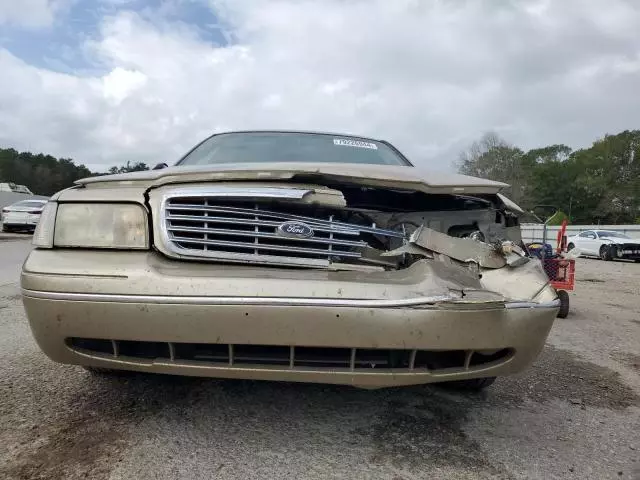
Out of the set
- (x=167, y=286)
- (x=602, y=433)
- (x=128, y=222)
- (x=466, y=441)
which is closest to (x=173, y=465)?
(x=167, y=286)

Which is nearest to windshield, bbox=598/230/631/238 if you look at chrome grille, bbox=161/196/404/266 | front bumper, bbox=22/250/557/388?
front bumper, bbox=22/250/557/388

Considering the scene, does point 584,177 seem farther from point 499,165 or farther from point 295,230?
point 295,230

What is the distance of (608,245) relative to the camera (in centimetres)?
1842

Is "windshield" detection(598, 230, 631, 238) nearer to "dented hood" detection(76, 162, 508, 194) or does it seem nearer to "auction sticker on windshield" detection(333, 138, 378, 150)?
"auction sticker on windshield" detection(333, 138, 378, 150)

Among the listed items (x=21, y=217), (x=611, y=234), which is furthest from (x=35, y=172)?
(x=611, y=234)

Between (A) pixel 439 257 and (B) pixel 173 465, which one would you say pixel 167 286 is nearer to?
(B) pixel 173 465

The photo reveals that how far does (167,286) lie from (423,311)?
0.88 metres

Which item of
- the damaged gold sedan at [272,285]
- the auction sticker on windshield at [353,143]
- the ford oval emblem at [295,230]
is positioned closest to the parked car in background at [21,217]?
the auction sticker on windshield at [353,143]

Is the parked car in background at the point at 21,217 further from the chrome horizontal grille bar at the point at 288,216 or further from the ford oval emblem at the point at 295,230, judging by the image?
the ford oval emblem at the point at 295,230

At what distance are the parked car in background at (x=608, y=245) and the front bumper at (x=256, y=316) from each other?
56.5 ft

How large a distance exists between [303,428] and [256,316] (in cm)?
76

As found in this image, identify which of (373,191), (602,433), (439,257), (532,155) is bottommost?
(602,433)

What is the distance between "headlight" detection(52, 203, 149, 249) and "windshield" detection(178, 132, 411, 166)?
1324 mm

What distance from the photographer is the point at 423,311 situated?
1.67 metres
